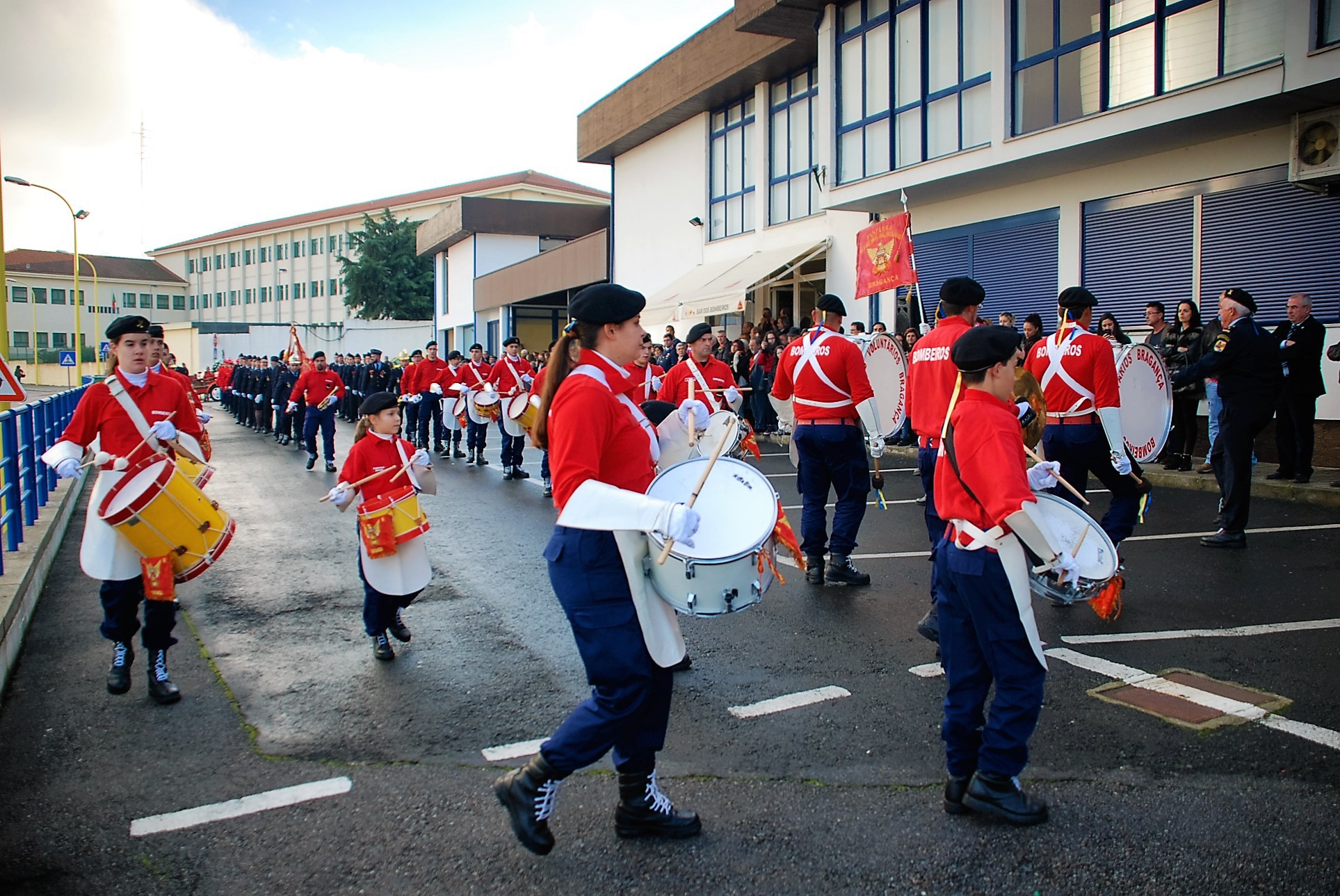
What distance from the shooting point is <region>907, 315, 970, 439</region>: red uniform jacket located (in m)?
5.86

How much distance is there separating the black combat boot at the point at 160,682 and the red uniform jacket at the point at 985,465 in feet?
12.8

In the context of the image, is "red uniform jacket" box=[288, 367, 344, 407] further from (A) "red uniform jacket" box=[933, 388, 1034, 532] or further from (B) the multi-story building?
(B) the multi-story building

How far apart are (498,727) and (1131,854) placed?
2.66m

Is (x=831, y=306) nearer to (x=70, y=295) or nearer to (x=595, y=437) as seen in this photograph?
(x=595, y=437)

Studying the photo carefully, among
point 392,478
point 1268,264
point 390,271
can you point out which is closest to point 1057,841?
point 392,478

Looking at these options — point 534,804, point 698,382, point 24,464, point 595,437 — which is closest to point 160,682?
point 534,804

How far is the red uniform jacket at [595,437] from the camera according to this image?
10.3ft

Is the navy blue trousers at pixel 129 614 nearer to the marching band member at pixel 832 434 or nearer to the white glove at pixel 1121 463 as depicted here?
the marching band member at pixel 832 434

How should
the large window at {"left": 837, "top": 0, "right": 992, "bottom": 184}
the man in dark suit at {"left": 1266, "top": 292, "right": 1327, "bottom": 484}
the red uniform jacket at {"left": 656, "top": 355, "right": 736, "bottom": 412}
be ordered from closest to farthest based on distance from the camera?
the red uniform jacket at {"left": 656, "top": 355, "right": 736, "bottom": 412} < the man in dark suit at {"left": 1266, "top": 292, "right": 1327, "bottom": 484} < the large window at {"left": 837, "top": 0, "right": 992, "bottom": 184}

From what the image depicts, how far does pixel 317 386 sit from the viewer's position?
52.5 ft

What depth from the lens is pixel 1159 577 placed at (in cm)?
709

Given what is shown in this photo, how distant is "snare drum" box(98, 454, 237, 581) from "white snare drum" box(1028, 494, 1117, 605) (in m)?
4.22

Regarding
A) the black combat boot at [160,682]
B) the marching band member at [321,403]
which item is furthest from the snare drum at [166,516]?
the marching band member at [321,403]

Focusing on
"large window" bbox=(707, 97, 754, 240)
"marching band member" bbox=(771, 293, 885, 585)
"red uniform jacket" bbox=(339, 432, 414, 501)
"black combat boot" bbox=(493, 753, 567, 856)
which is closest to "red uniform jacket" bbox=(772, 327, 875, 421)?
"marching band member" bbox=(771, 293, 885, 585)
